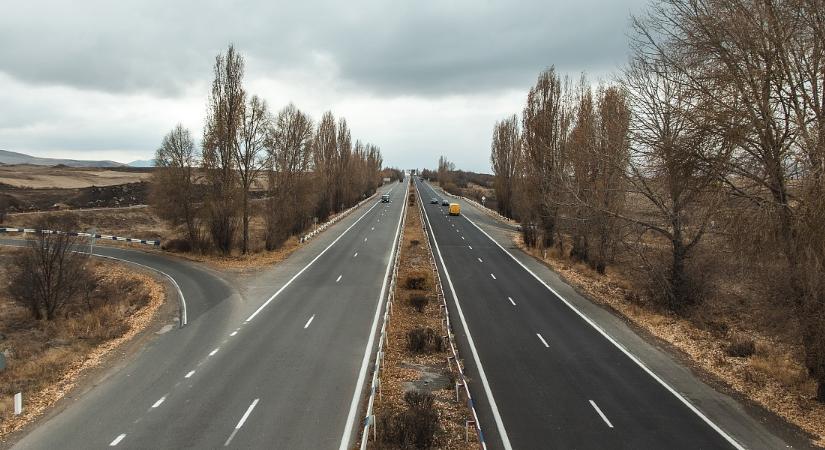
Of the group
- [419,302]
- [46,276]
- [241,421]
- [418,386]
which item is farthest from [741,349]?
[46,276]

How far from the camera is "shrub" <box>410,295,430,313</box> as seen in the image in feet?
73.1

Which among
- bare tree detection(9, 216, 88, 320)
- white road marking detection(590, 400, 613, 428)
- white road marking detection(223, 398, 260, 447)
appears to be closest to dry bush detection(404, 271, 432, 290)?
white road marking detection(590, 400, 613, 428)

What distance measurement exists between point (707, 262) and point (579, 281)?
7634 mm

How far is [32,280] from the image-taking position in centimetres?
2433

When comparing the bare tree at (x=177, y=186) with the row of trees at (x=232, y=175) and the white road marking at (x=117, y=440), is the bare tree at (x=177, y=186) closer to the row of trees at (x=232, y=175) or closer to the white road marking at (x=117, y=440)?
the row of trees at (x=232, y=175)

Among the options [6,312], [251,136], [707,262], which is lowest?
[6,312]

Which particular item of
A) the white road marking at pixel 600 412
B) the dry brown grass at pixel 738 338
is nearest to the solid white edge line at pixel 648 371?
the dry brown grass at pixel 738 338

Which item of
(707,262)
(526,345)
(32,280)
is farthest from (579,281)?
(32,280)

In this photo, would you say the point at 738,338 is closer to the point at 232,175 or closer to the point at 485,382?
the point at 485,382

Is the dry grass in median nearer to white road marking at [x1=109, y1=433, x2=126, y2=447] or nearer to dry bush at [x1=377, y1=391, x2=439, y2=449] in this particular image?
dry bush at [x1=377, y1=391, x2=439, y2=449]

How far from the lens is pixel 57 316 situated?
2472 cm

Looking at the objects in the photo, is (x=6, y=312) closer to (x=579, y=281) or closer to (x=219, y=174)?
(x=219, y=174)

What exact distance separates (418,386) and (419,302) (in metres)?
8.79

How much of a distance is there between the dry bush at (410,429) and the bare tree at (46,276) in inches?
870
